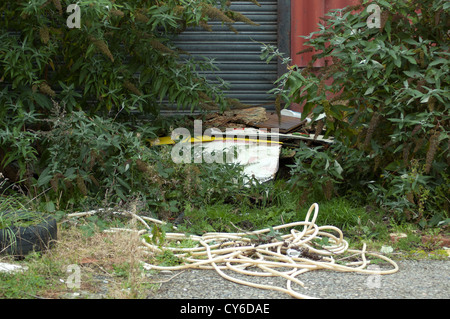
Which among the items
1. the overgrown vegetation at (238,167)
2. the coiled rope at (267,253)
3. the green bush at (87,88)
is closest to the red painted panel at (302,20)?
the green bush at (87,88)

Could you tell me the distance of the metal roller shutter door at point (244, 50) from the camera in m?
7.49

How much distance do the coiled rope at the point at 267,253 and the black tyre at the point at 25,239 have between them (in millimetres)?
572

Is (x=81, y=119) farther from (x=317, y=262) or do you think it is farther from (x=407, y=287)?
(x=407, y=287)

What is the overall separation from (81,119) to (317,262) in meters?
2.51

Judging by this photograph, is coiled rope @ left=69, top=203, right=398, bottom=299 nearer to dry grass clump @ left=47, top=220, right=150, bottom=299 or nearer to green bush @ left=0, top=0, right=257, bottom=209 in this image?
dry grass clump @ left=47, top=220, right=150, bottom=299

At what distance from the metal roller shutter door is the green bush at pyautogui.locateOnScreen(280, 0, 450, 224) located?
2325mm

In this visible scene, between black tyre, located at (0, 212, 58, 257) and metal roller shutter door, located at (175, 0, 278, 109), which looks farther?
metal roller shutter door, located at (175, 0, 278, 109)

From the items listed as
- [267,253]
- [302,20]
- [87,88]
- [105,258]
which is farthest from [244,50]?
[105,258]

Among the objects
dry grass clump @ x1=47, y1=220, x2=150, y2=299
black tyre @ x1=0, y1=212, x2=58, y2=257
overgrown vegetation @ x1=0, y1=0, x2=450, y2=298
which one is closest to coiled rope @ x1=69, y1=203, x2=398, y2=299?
dry grass clump @ x1=47, y1=220, x2=150, y2=299

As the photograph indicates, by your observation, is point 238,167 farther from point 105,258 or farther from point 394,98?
point 105,258

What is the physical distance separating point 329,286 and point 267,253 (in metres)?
0.64

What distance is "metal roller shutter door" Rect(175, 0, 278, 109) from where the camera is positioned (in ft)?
24.6

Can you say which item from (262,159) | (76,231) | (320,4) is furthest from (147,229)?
(320,4)

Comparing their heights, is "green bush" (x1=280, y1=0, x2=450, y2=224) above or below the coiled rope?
above
